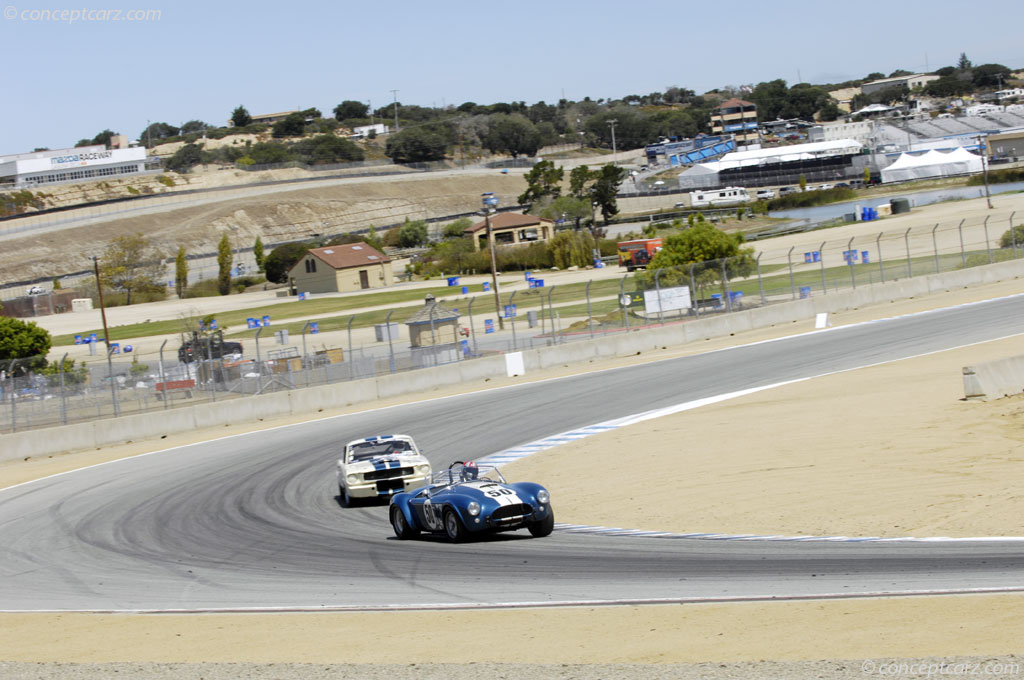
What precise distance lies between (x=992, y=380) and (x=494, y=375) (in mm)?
17984

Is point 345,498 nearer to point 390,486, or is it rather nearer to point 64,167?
point 390,486

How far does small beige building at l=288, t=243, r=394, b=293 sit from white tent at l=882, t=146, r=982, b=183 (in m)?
Answer: 66.6

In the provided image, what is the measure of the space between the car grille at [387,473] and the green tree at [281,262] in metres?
95.1

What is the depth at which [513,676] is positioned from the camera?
7672 mm

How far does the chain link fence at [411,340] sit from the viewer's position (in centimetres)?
2883

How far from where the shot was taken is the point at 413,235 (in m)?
133

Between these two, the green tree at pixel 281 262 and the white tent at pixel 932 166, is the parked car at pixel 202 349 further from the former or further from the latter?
the white tent at pixel 932 166

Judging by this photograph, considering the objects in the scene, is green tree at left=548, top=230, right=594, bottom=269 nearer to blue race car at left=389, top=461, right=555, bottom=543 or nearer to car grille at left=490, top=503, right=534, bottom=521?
blue race car at left=389, top=461, right=555, bottom=543

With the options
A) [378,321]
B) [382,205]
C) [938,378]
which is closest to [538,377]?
[938,378]

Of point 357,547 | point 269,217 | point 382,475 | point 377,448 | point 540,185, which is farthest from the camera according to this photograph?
point 269,217

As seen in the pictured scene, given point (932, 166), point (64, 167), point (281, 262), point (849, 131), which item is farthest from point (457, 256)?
point (64, 167)

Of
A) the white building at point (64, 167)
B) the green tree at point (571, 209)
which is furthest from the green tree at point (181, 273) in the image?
the white building at point (64, 167)

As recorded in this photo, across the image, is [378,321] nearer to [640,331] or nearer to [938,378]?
[640,331]

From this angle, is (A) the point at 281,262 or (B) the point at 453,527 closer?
(B) the point at 453,527
